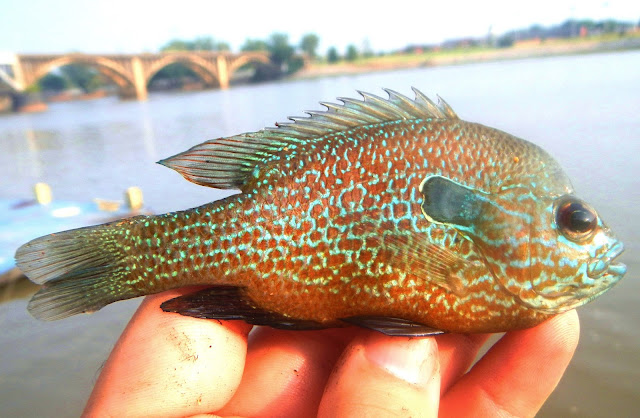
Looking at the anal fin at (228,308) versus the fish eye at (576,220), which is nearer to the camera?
the fish eye at (576,220)

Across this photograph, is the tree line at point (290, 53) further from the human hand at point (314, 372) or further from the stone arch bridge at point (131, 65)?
the human hand at point (314, 372)

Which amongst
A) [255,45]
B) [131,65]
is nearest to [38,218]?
[131,65]

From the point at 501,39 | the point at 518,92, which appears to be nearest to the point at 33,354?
the point at 518,92

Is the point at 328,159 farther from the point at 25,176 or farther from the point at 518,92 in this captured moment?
the point at 518,92

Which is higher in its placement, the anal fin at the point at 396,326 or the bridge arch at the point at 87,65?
the bridge arch at the point at 87,65

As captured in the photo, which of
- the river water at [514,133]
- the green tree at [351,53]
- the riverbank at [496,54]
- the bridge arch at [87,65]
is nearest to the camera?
the river water at [514,133]

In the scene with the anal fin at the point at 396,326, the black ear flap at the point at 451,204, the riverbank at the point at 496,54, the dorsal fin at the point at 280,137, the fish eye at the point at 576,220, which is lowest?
the anal fin at the point at 396,326

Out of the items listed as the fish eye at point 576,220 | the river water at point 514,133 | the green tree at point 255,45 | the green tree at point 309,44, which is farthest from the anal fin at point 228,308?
the green tree at point 255,45
